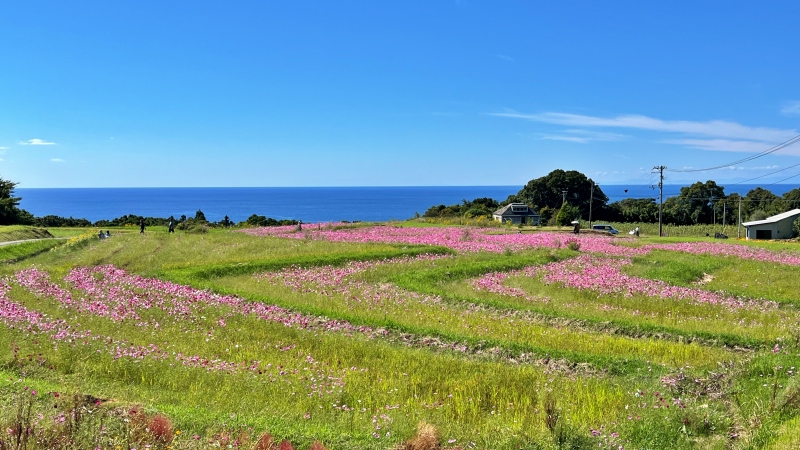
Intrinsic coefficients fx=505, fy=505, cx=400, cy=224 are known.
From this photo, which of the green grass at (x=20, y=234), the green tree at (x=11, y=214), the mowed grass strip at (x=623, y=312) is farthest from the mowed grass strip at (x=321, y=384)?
the green tree at (x=11, y=214)

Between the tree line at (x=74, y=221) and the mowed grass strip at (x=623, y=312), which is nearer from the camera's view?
the mowed grass strip at (x=623, y=312)

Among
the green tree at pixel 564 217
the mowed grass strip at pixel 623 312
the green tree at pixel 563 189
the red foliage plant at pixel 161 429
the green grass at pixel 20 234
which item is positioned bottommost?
the mowed grass strip at pixel 623 312

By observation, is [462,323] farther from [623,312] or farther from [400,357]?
[623,312]

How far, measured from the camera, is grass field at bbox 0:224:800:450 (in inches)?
255

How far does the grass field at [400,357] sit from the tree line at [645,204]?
53.0 m

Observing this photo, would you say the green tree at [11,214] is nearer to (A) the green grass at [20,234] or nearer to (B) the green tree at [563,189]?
(A) the green grass at [20,234]

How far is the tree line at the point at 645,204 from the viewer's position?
3120 inches

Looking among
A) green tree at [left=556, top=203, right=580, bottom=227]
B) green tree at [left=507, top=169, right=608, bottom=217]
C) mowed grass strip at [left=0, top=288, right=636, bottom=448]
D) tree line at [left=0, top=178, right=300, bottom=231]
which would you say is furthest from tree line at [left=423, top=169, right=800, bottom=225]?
mowed grass strip at [left=0, top=288, right=636, bottom=448]

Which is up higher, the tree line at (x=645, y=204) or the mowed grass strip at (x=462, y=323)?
the tree line at (x=645, y=204)

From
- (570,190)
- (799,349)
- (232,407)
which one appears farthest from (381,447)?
(570,190)

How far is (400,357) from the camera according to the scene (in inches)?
421

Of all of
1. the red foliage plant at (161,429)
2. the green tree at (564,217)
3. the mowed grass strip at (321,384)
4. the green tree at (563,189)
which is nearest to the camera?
the red foliage plant at (161,429)

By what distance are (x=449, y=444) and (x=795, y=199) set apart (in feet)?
317

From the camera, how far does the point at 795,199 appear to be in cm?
8006
